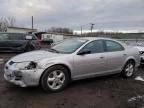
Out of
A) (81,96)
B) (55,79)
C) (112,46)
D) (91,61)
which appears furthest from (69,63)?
(112,46)

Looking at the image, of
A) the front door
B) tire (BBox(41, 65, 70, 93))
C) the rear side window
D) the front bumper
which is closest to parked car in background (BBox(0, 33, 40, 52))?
the rear side window

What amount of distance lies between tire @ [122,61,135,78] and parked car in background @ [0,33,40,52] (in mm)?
7600

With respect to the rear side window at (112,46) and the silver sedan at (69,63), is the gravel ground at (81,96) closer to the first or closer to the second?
the silver sedan at (69,63)

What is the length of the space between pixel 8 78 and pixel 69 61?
161 centimetres

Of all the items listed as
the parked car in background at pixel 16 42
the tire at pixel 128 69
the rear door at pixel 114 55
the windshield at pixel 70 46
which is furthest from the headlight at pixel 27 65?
the parked car in background at pixel 16 42

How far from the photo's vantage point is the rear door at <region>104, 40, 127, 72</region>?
6.30 metres

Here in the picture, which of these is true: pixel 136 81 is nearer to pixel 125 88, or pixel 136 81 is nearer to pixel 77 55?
pixel 125 88

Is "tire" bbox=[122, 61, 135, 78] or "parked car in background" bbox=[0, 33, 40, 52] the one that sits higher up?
"parked car in background" bbox=[0, 33, 40, 52]

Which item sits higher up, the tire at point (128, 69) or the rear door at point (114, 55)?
the rear door at point (114, 55)

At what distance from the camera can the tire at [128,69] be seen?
6914 millimetres

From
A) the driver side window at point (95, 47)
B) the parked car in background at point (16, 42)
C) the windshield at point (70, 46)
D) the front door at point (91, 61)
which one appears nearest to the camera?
the front door at point (91, 61)

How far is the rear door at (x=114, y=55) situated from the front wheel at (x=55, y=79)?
1.63 m

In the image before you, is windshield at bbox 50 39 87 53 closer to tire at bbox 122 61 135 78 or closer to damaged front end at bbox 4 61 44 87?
damaged front end at bbox 4 61 44 87

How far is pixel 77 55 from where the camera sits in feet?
18.3
